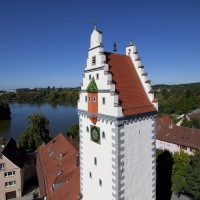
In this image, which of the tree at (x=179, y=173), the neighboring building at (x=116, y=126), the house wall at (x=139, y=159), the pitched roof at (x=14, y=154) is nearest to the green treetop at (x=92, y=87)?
the neighboring building at (x=116, y=126)

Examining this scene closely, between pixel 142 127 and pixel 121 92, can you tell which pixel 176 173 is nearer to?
pixel 142 127

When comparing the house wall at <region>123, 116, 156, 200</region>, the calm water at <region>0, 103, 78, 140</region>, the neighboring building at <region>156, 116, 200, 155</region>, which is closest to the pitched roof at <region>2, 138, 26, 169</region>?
the house wall at <region>123, 116, 156, 200</region>

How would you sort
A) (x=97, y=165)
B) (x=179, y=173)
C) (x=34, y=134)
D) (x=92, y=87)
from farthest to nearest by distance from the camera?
1. (x=34, y=134)
2. (x=179, y=173)
3. (x=97, y=165)
4. (x=92, y=87)

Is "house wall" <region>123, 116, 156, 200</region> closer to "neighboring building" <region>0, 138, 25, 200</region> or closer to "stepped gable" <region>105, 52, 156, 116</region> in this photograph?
"stepped gable" <region>105, 52, 156, 116</region>

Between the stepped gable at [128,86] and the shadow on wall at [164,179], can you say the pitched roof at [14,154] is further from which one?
the stepped gable at [128,86]

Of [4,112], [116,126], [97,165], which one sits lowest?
[4,112]

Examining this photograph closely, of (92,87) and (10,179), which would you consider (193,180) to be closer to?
(92,87)

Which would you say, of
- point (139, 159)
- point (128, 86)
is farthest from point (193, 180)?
point (128, 86)
